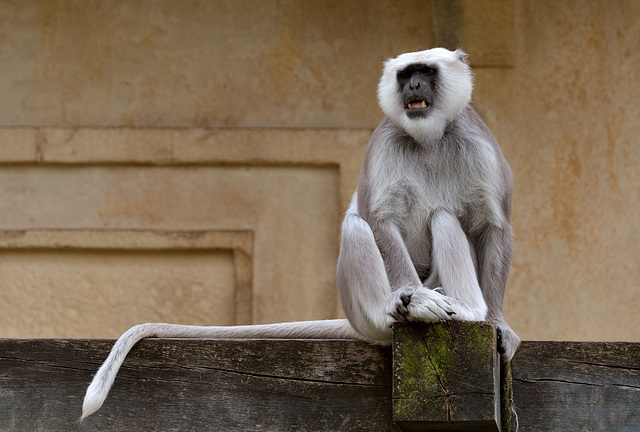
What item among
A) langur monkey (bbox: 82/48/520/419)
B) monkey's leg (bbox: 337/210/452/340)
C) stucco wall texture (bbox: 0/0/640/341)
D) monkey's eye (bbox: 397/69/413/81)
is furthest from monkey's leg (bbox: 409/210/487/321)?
stucco wall texture (bbox: 0/0/640/341)

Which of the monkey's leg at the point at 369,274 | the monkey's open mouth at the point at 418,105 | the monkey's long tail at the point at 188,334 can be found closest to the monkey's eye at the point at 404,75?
the monkey's open mouth at the point at 418,105

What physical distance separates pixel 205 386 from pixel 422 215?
102 centimetres

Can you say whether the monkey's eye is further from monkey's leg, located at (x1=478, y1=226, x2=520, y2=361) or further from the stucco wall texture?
the stucco wall texture

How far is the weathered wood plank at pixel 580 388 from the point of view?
3.92 m

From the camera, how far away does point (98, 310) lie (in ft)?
22.4

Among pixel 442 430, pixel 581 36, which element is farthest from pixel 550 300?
pixel 442 430

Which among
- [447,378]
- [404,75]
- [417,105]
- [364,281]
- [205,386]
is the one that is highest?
[404,75]

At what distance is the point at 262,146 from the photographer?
687 centimetres

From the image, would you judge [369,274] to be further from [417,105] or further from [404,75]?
[404,75]

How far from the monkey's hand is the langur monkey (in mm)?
212

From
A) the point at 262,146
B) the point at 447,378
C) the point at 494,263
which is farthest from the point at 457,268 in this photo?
the point at 262,146

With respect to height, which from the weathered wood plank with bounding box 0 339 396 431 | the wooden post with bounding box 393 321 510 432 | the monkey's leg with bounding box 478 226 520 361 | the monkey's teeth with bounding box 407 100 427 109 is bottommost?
the weathered wood plank with bounding box 0 339 396 431

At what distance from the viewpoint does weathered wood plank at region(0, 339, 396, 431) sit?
3947 millimetres

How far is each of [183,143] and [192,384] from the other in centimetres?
305
